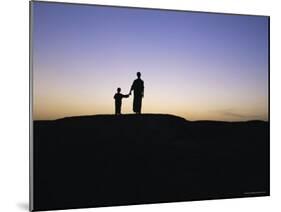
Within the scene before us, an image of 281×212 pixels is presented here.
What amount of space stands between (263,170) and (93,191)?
156 cm

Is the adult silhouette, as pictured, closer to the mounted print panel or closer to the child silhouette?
the mounted print panel

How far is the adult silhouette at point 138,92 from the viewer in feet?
15.6

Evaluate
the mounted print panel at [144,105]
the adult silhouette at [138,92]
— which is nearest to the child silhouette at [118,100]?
the mounted print panel at [144,105]

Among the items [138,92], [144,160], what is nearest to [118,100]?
[138,92]

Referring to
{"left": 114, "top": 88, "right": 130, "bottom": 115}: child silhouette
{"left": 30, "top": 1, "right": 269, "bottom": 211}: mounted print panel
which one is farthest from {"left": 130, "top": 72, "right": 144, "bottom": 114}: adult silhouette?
{"left": 114, "top": 88, "right": 130, "bottom": 115}: child silhouette

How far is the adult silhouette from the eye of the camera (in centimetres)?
475

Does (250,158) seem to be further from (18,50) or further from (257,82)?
(18,50)

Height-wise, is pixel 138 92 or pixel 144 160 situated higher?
pixel 138 92

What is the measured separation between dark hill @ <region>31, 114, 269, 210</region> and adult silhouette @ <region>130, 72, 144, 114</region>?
2.7 inches

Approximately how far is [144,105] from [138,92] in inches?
4.9

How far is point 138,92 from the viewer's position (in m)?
4.76

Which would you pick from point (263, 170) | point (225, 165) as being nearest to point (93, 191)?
point (225, 165)

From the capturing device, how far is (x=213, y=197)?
5039mm

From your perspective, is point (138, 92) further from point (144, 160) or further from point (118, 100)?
point (144, 160)
